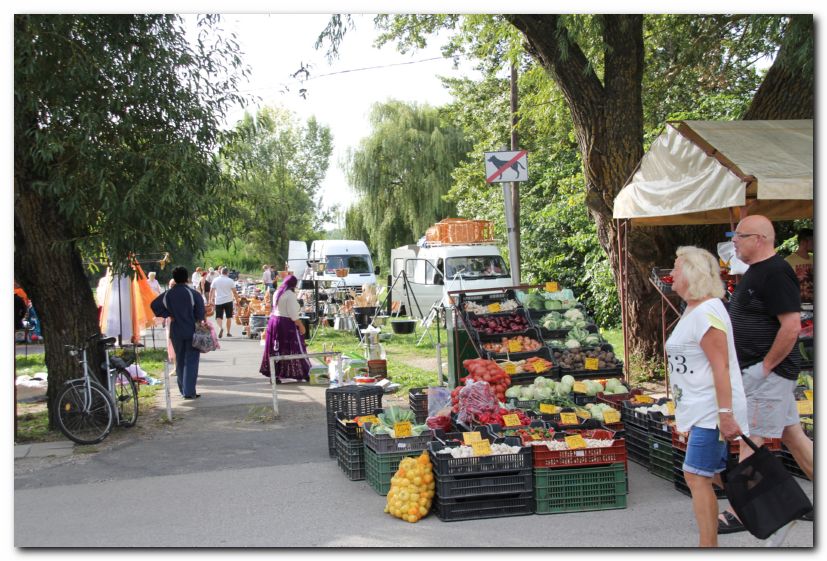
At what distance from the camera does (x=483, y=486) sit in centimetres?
558

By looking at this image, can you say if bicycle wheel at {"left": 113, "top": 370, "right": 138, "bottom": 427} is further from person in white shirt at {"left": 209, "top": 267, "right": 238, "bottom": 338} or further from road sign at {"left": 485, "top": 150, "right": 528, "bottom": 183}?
person in white shirt at {"left": 209, "top": 267, "right": 238, "bottom": 338}

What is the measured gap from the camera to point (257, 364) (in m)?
15.5

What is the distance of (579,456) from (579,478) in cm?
15

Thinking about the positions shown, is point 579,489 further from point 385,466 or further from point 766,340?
point 766,340

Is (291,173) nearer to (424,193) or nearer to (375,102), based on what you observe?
(375,102)

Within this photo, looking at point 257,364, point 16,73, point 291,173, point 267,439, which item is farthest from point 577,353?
point 291,173

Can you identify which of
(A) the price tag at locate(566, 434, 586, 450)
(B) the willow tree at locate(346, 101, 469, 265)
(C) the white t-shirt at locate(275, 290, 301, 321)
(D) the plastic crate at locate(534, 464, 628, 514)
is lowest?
(D) the plastic crate at locate(534, 464, 628, 514)

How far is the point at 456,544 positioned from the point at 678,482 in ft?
6.47

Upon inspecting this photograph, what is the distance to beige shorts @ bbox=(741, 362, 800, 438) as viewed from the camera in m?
5.12

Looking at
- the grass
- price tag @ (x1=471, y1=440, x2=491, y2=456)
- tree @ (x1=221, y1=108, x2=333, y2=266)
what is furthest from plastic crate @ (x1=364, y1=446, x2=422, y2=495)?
tree @ (x1=221, y1=108, x2=333, y2=266)

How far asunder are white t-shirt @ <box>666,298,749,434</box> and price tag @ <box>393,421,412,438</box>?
2.27 m

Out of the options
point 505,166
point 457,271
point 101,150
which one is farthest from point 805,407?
point 457,271

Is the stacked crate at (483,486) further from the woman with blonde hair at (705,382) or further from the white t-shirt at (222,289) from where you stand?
the white t-shirt at (222,289)

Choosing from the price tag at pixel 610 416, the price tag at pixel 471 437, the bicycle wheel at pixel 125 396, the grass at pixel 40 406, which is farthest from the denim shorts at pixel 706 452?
the grass at pixel 40 406
